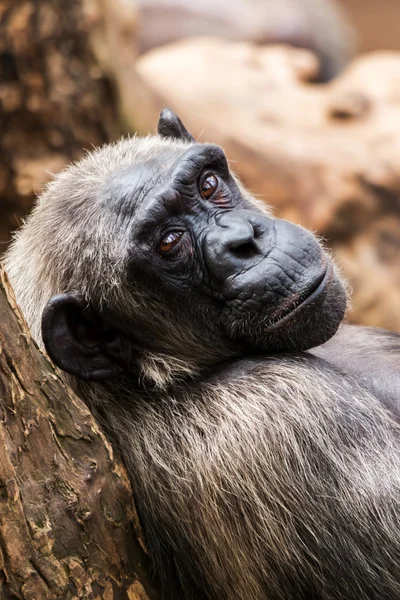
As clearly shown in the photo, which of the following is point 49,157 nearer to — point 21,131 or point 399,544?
point 21,131

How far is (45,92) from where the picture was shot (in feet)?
15.6

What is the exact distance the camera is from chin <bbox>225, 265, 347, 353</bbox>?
274 cm

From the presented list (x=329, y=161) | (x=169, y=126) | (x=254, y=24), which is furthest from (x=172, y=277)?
(x=254, y=24)

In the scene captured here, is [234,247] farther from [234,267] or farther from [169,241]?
[169,241]

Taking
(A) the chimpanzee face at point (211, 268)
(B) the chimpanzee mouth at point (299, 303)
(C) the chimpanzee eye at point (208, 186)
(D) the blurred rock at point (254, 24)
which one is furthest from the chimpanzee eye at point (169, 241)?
(D) the blurred rock at point (254, 24)

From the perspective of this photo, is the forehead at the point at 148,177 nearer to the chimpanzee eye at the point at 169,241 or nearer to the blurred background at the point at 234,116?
the chimpanzee eye at the point at 169,241

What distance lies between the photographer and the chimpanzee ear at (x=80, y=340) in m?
2.57

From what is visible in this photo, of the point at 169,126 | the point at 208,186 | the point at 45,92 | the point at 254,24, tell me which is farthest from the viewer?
the point at 254,24

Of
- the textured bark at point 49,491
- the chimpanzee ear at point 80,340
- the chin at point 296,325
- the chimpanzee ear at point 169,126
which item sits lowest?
the textured bark at point 49,491

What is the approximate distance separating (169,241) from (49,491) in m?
1.00

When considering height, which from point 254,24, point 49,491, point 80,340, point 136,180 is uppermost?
point 254,24

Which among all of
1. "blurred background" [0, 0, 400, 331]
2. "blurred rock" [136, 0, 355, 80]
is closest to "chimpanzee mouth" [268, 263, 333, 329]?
"blurred background" [0, 0, 400, 331]

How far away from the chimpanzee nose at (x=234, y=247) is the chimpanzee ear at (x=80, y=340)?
1.42 ft

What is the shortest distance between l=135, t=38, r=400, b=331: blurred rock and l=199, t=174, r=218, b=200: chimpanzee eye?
8.95 feet
